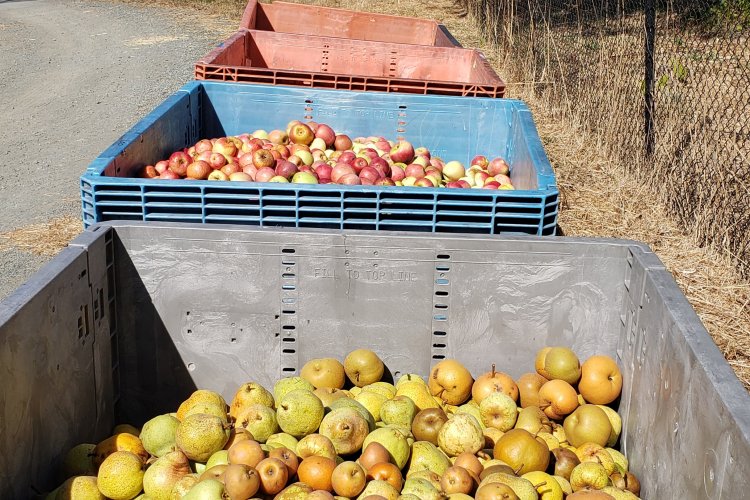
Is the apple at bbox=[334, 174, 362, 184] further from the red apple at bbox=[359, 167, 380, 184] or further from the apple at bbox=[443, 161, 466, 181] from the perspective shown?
the apple at bbox=[443, 161, 466, 181]

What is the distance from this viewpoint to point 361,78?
6699mm

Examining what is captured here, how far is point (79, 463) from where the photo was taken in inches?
120

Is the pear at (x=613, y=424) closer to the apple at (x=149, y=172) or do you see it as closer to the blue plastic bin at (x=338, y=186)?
the blue plastic bin at (x=338, y=186)

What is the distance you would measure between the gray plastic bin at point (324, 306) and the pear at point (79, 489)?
0.31 m

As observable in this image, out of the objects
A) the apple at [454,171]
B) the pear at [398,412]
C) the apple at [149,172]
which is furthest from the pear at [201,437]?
the apple at [454,171]

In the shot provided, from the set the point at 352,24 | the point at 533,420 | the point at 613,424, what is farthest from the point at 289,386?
the point at 352,24

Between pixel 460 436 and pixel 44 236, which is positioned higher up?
Answer: pixel 460 436

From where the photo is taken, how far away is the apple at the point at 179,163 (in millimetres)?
5355

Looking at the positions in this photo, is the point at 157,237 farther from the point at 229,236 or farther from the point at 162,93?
the point at 162,93

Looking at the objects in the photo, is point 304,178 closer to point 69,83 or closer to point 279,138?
point 279,138

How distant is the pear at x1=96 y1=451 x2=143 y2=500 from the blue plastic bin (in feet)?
4.49

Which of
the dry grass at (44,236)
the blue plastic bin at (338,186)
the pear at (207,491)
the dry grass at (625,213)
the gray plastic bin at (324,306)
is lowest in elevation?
the dry grass at (44,236)

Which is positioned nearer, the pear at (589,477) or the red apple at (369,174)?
the pear at (589,477)

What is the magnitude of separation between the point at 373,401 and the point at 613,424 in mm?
1019
